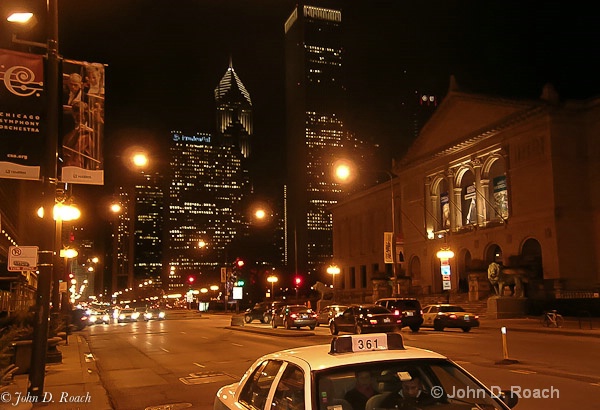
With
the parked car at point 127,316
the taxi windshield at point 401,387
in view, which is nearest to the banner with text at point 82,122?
the taxi windshield at point 401,387

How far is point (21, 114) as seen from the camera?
1139 cm

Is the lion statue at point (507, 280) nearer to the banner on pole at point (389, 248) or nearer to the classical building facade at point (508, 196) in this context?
the classical building facade at point (508, 196)

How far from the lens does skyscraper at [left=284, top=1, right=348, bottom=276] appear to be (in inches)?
4063

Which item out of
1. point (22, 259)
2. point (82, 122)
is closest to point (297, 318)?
point (82, 122)

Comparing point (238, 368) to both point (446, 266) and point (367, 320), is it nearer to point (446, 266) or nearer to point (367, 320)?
point (367, 320)

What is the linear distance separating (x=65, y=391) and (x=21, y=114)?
6.27m

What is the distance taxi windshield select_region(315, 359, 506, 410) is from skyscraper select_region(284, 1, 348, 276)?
8252cm

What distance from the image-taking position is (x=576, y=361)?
15.4m

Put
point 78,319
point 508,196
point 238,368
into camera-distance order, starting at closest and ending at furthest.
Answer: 1. point 238,368
2. point 78,319
3. point 508,196

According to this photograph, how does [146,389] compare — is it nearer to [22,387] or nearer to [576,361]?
[22,387]

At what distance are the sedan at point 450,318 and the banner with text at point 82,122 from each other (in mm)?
23349

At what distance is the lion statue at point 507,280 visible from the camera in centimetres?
4481

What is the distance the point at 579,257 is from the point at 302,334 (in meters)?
30.5

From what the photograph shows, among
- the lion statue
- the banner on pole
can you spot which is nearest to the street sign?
the banner on pole
